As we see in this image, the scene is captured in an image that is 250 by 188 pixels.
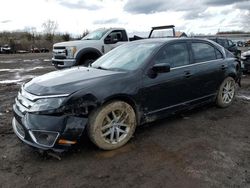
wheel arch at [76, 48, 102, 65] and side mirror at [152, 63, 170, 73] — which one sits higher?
wheel arch at [76, 48, 102, 65]

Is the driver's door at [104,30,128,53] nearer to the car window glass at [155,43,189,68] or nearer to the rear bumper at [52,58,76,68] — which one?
the rear bumper at [52,58,76,68]

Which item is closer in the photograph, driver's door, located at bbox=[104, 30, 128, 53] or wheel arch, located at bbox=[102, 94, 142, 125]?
wheel arch, located at bbox=[102, 94, 142, 125]

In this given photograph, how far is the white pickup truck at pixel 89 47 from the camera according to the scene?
10005 mm

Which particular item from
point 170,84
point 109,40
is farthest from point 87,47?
point 170,84

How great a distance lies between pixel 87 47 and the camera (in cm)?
1020

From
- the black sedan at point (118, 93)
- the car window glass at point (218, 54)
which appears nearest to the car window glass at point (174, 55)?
the black sedan at point (118, 93)

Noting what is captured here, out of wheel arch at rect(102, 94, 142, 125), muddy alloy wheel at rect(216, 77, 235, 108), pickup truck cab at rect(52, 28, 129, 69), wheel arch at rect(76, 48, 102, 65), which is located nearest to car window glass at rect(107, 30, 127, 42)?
pickup truck cab at rect(52, 28, 129, 69)

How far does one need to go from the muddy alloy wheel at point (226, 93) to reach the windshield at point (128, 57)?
2.04m

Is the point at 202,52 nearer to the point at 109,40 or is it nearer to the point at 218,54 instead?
Answer: the point at 218,54

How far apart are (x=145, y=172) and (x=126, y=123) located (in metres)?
0.96

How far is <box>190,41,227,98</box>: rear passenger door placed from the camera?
512cm

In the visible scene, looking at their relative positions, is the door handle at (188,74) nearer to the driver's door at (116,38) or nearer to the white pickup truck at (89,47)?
the white pickup truck at (89,47)

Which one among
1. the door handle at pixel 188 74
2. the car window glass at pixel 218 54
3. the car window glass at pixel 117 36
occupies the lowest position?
the door handle at pixel 188 74

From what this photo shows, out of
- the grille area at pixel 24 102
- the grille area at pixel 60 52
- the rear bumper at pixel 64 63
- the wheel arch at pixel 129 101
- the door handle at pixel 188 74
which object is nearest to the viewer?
the grille area at pixel 24 102
